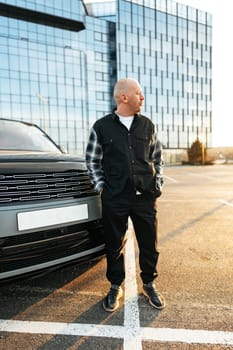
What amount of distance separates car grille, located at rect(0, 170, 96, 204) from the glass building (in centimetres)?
3698

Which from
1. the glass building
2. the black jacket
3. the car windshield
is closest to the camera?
the black jacket

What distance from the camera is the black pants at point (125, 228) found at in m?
2.28

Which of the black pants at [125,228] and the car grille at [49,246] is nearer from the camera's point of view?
the car grille at [49,246]

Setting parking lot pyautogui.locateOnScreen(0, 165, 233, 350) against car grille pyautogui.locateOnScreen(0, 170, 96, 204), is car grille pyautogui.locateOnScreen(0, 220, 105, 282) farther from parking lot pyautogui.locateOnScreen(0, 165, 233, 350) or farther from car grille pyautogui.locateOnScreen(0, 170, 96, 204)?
car grille pyautogui.locateOnScreen(0, 170, 96, 204)

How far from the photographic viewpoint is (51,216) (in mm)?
2176

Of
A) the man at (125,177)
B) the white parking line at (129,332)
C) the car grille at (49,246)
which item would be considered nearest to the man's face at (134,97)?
the man at (125,177)

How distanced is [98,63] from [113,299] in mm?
43144

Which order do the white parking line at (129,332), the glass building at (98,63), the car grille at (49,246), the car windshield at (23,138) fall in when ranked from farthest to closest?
the glass building at (98,63) < the car windshield at (23,138) < the car grille at (49,246) < the white parking line at (129,332)

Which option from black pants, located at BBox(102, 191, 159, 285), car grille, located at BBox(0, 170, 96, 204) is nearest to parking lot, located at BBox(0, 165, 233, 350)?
black pants, located at BBox(102, 191, 159, 285)

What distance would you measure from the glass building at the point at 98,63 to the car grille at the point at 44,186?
121 ft

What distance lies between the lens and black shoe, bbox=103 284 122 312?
7.57 ft

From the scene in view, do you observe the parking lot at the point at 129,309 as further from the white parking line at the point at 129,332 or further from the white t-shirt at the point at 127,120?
the white t-shirt at the point at 127,120

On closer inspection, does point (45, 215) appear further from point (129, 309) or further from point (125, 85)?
point (125, 85)

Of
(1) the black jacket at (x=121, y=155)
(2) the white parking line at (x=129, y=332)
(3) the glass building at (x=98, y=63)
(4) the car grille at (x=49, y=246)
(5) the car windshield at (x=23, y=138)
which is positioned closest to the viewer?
(2) the white parking line at (x=129, y=332)
